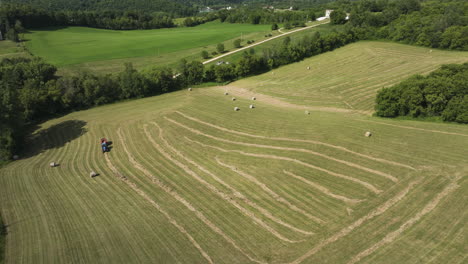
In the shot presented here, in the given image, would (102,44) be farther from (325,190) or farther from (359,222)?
(359,222)

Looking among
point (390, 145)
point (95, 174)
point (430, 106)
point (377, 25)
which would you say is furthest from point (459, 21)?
point (95, 174)

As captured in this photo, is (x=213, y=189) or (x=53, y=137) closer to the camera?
(x=213, y=189)

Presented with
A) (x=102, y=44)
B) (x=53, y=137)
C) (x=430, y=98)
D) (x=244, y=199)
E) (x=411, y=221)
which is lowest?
(x=411, y=221)

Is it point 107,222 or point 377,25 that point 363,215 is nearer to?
point 107,222

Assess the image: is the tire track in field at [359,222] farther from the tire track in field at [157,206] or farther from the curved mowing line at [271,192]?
the tire track in field at [157,206]

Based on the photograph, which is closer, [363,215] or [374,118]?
[363,215]

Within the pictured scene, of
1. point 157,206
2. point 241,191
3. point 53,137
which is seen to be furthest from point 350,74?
point 53,137

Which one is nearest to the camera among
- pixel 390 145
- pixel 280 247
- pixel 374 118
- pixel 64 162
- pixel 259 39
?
pixel 280 247

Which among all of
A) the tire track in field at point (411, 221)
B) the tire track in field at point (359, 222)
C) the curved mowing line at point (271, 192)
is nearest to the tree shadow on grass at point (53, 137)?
the curved mowing line at point (271, 192)
